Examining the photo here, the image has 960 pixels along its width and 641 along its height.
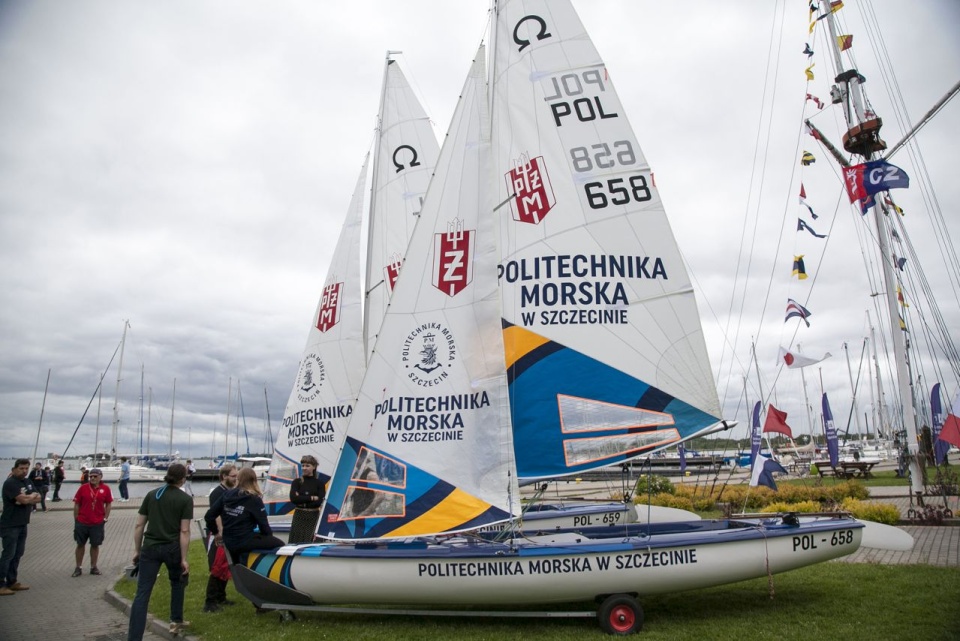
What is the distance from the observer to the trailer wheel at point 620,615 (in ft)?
21.0

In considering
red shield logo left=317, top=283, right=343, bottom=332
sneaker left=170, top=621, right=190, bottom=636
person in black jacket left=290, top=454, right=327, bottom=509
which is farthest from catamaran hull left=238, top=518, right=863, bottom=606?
red shield logo left=317, top=283, right=343, bottom=332

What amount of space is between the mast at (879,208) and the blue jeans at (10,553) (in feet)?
59.8

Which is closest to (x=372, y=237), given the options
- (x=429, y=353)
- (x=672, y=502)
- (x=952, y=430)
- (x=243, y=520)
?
(x=429, y=353)

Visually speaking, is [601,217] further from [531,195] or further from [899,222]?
[899,222]

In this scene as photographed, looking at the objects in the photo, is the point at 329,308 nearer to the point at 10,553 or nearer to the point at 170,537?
the point at 10,553

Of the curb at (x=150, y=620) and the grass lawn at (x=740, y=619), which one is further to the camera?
the curb at (x=150, y=620)

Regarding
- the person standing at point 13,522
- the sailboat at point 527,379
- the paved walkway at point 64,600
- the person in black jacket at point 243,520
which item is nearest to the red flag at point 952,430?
the sailboat at point 527,379

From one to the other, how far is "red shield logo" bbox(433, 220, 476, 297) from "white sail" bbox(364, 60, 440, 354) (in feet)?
16.2

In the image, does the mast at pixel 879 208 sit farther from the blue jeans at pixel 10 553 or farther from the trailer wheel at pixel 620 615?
the blue jeans at pixel 10 553

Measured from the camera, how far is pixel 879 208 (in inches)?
623

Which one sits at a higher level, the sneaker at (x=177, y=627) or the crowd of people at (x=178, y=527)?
the crowd of people at (x=178, y=527)

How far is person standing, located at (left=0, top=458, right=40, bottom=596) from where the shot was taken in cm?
912

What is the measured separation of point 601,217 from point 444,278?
2473 millimetres

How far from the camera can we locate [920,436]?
52.3ft
